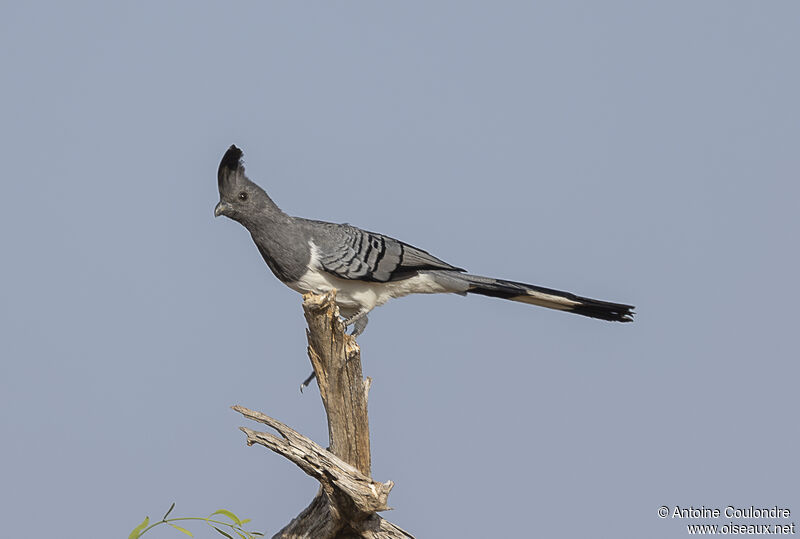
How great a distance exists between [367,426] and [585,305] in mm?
1698

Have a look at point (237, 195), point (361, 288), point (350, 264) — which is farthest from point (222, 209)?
point (361, 288)

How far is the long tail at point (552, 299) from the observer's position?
5.80 m

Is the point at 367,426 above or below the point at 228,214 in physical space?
below

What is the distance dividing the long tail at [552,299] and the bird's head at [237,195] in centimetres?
142

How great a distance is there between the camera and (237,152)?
5.48m

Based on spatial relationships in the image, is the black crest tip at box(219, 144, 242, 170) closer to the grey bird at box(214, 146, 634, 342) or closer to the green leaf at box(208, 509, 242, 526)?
the grey bird at box(214, 146, 634, 342)

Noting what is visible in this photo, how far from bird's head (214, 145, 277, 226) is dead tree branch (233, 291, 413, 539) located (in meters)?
1.07

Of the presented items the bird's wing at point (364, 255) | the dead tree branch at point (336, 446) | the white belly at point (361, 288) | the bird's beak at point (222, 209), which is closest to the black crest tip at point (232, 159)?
the bird's beak at point (222, 209)

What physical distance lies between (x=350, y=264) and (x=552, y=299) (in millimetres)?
1346

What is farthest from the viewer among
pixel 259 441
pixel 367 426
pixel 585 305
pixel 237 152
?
pixel 585 305

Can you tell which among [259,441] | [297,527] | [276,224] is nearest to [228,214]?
[276,224]

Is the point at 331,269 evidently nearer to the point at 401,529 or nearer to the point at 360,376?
the point at 360,376

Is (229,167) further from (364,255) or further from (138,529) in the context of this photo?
(138,529)

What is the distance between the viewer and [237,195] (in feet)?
18.3
